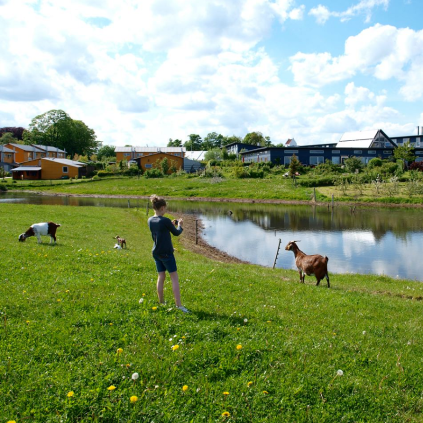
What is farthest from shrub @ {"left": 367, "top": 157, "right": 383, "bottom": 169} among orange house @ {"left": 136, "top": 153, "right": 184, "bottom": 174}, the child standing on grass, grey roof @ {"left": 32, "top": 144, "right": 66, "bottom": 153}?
grey roof @ {"left": 32, "top": 144, "right": 66, "bottom": 153}

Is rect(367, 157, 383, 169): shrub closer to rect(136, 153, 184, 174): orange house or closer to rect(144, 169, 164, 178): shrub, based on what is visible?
rect(136, 153, 184, 174): orange house

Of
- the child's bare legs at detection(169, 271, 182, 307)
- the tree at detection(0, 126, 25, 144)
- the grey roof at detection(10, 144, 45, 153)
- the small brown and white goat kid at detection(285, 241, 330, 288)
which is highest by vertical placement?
the tree at detection(0, 126, 25, 144)

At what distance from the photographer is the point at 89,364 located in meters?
5.54

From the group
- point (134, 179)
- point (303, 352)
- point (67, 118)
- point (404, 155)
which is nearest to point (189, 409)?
point (303, 352)

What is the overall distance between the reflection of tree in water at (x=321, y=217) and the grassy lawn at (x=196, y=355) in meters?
26.5

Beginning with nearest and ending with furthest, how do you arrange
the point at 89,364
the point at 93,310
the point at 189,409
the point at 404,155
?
1. the point at 189,409
2. the point at 89,364
3. the point at 93,310
4. the point at 404,155

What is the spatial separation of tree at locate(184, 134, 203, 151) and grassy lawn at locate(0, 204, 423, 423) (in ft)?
536

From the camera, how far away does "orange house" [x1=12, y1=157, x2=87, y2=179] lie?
311 feet

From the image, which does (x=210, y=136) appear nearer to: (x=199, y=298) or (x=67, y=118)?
(x=67, y=118)

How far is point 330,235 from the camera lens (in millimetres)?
32438

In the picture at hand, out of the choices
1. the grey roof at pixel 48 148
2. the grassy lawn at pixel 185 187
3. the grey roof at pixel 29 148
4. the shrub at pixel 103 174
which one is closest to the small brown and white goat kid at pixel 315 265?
the grassy lawn at pixel 185 187

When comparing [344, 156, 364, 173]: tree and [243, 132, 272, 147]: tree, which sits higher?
[243, 132, 272, 147]: tree

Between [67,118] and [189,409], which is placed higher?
[67,118]

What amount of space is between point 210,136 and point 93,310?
17147 centimetres
